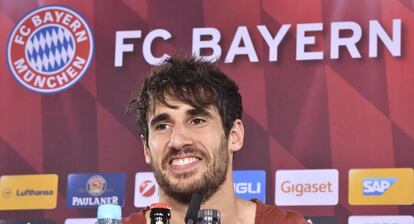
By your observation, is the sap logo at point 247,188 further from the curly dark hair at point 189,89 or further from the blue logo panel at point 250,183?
the curly dark hair at point 189,89

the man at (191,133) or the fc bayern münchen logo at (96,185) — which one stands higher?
the man at (191,133)

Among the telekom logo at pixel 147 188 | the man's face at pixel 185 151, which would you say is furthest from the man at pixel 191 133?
the telekom logo at pixel 147 188

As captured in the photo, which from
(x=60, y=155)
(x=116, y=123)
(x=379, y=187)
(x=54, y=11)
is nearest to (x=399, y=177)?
(x=379, y=187)

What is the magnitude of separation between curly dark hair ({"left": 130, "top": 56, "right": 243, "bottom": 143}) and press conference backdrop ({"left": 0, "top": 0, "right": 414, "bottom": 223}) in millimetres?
1259

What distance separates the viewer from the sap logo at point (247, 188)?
3.34 meters

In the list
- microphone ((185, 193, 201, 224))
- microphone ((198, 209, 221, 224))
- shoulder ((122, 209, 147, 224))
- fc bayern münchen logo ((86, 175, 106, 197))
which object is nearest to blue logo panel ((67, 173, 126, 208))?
fc bayern münchen logo ((86, 175, 106, 197))

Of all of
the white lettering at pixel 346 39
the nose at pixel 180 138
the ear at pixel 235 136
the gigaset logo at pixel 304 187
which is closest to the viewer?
the nose at pixel 180 138

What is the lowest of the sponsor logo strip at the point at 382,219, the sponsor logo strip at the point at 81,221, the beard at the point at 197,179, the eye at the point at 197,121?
the sponsor logo strip at the point at 81,221

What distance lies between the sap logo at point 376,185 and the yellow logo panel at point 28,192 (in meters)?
1.31

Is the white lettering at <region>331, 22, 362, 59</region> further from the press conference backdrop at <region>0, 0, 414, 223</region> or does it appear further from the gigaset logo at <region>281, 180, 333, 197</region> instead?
the gigaset logo at <region>281, 180, 333, 197</region>

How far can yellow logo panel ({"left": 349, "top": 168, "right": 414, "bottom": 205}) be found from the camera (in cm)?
318

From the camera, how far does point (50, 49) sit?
3.69 metres

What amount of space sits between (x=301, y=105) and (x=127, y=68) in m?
0.78

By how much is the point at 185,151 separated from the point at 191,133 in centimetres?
5
